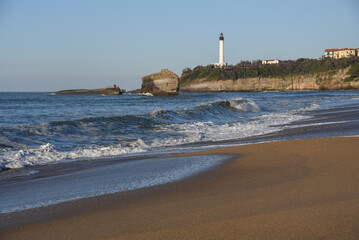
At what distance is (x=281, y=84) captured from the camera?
9762 cm

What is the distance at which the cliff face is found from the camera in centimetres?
8624

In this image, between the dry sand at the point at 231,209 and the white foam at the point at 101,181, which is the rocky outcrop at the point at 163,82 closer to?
the white foam at the point at 101,181

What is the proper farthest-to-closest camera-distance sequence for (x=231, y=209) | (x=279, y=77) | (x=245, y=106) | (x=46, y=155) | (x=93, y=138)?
(x=279, y=77) < (x=245, y=106) < (x=93, y=138) < (x=46, y=155) < (x=231, y=209)

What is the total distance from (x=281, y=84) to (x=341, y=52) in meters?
40.4

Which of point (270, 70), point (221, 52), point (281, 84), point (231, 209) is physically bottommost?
point (231, 209)

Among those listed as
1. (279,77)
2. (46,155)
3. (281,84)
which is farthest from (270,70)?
(46,155)

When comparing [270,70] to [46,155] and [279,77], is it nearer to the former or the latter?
[279,77]

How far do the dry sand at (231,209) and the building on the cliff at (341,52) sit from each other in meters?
129

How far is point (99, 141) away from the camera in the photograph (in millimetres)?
9789

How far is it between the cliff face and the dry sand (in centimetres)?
8470

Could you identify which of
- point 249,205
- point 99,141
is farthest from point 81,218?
point 99,141

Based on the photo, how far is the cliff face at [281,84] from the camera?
8624 centimetres

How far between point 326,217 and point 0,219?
2698mm

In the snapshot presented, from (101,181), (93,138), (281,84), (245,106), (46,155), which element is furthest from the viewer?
(281,84)
